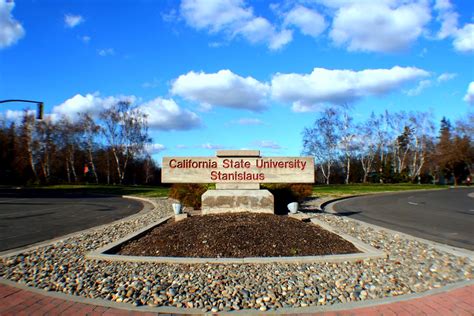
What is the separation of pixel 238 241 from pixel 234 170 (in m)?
3.97

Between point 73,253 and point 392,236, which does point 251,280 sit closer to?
point 73,253

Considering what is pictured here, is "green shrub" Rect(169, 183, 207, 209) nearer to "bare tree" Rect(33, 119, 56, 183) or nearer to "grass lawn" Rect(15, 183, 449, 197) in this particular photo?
"grass lawn" Rect(15, 183, 449, 197)

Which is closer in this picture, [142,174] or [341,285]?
[341,285]

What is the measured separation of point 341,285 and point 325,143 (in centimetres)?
4883

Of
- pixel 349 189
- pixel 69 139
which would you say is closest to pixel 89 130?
pixel 69 139

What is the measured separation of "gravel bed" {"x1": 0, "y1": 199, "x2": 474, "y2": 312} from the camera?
12.9 feet

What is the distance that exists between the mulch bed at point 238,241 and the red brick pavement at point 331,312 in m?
2.03

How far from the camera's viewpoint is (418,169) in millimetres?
57250

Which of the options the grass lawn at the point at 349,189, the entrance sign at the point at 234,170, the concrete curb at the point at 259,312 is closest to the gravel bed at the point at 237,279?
the concrete curb at the point at 259,312

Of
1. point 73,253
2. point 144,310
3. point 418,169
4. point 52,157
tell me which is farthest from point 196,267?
point 418,169

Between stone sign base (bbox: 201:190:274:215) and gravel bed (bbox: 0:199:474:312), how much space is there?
4.02 m

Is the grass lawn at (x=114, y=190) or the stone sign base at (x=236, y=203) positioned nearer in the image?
the stone sign base at (x=236, y=203)

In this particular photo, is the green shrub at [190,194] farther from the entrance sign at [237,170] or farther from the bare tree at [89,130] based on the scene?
the bare tree at [89,130]

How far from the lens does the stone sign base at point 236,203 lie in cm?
955
